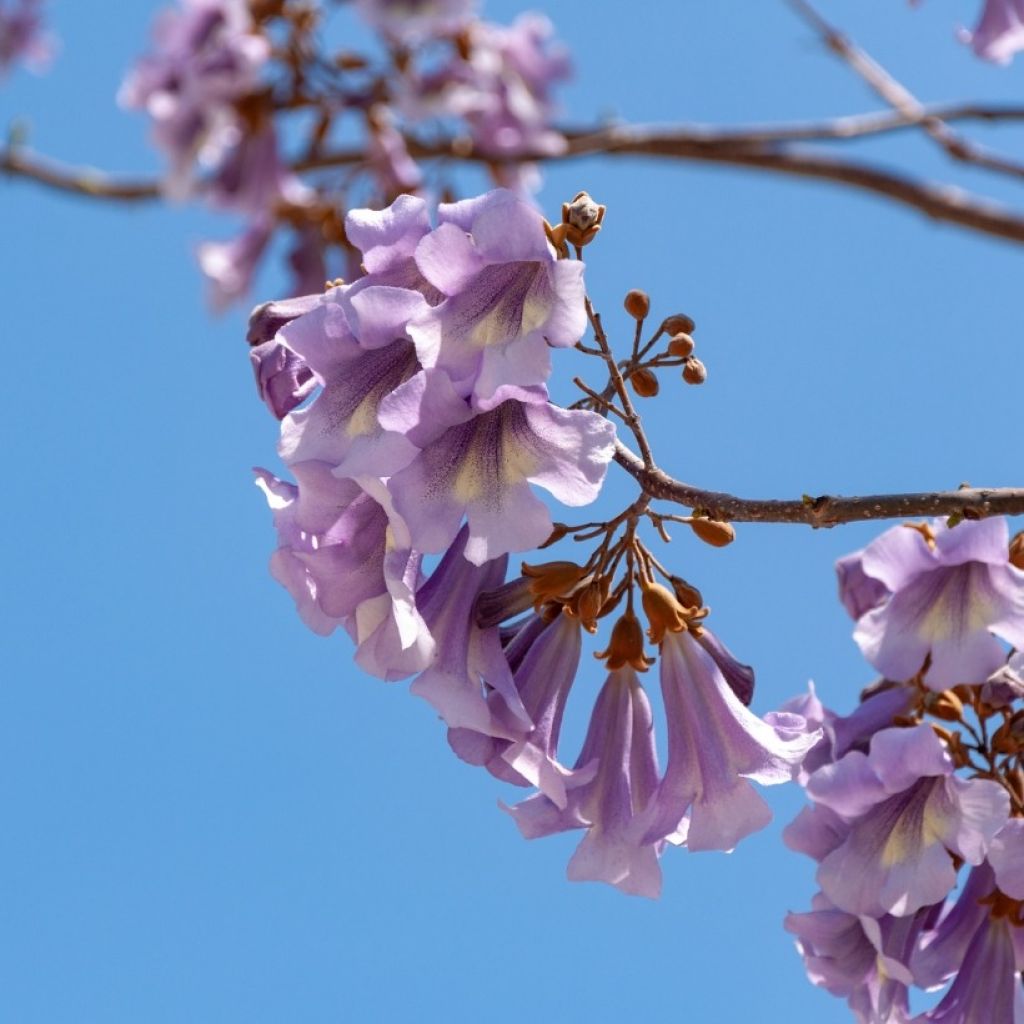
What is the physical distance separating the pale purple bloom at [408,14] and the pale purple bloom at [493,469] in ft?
16.0

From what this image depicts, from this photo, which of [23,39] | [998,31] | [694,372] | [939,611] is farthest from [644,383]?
[23,39]

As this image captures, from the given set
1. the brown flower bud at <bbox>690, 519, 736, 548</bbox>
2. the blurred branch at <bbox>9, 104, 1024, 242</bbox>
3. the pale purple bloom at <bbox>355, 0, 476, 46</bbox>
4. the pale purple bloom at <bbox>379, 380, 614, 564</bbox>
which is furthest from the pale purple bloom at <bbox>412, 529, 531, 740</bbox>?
the pale purple bloom at <bbox>355, 0, 476, 46</bbox>

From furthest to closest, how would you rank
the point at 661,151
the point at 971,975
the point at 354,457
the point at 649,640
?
the point at 661,151
the point at 971,975
the point at 649,640
the point at 354,457

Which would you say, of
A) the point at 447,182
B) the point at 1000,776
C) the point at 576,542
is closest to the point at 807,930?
the point at 1000,776

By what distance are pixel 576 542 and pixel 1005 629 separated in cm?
65

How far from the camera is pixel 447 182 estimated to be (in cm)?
657

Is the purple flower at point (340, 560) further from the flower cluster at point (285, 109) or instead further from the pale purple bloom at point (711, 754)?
the flower cluster at point (285, 109)

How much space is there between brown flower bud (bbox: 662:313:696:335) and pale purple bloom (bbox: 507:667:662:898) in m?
0.58

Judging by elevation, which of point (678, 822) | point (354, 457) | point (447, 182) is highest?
point (447, 182)

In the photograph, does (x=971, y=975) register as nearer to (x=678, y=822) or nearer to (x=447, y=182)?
(x=678, y=822)

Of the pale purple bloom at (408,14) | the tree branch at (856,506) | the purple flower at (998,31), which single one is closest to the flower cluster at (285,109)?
the pale purple bloom at (408,14)

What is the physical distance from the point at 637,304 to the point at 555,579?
17.9 inches

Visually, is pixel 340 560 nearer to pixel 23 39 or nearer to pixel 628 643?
pixel 628 643

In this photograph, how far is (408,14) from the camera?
6070 millimetres
